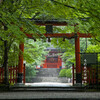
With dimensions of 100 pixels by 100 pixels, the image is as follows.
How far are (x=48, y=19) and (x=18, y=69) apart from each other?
169 inches

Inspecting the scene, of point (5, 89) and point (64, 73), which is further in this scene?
point (64, 73)

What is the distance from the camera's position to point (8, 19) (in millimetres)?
7457

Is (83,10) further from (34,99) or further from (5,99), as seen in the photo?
(5,99)

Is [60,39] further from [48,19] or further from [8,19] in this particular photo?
[8,19]

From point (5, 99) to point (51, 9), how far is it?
5.31m

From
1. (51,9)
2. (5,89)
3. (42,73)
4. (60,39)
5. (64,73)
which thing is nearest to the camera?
(51,9)

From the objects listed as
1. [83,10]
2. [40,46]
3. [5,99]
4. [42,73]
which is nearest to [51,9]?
[83,10]

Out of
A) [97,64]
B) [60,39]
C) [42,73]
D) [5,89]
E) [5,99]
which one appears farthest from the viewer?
[42,73]

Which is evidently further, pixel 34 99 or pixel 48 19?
pixel 48 19

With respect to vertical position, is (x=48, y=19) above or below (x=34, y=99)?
above

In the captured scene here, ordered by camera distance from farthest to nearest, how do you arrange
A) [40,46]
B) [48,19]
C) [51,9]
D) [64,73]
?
[64,73] → [40,46] → [48,19] → [51,9]

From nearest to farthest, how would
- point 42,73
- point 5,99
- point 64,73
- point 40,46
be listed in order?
point 5,99, point 40,46, point 64,73, point 42,73

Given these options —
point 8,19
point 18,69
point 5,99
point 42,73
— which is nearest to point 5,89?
point 18,69

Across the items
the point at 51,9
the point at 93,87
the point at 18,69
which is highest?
the point at 51,9
